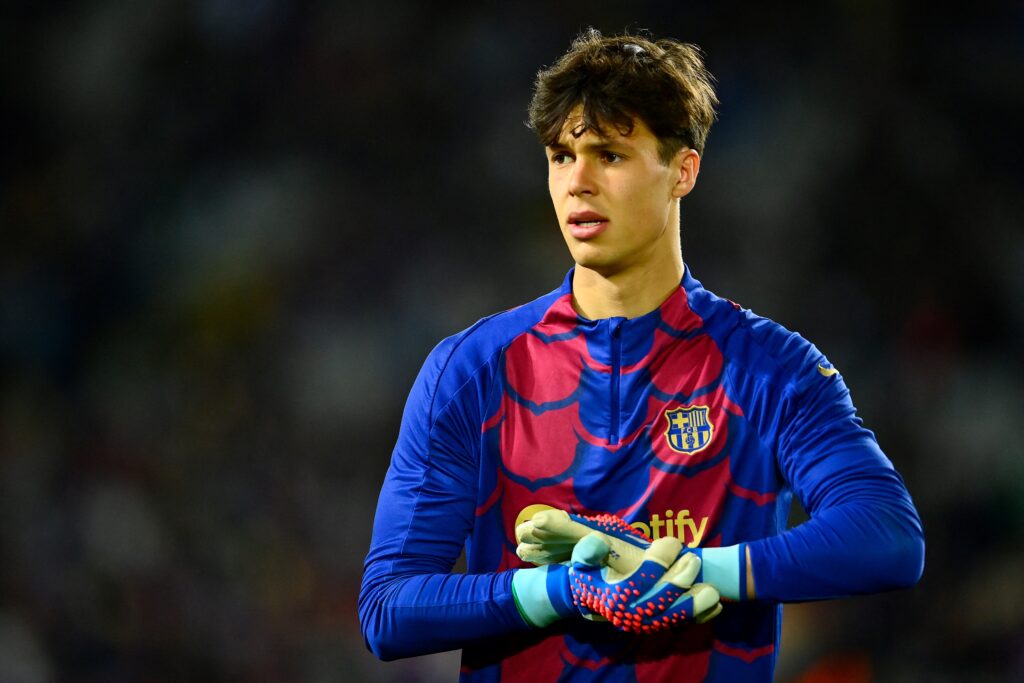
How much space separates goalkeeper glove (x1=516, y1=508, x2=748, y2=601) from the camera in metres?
1.67

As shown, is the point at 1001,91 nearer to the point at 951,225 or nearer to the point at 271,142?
the point at 951,225

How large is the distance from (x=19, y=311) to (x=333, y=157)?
1018 mm

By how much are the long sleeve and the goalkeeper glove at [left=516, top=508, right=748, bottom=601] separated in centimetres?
3

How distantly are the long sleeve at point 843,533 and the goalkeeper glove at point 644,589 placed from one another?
0.09 meters

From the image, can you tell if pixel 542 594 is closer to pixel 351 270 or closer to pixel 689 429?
pixel 689 429

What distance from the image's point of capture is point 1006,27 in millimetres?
3766

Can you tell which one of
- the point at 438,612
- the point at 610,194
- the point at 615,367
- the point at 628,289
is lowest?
the point at 438,612

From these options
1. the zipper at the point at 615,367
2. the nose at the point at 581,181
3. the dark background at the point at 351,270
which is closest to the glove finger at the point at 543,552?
the zipper at the point at 615,367

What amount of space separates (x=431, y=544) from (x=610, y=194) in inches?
23.4

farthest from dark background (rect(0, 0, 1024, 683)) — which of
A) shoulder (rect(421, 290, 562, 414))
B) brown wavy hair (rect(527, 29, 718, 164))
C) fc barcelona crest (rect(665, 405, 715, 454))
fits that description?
fc barcelona crest (rect(665, 405, 715, 454))

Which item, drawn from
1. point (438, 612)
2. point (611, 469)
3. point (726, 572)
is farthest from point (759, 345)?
point (438, 612)

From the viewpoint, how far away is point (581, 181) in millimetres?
1895

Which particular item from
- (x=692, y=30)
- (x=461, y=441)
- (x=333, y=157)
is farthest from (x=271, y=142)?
(x=461, y=441)

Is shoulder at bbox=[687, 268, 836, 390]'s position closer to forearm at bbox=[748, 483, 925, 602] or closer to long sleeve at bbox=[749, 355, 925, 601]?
long sleeve at bbox=[749, 355, 925, 601]
